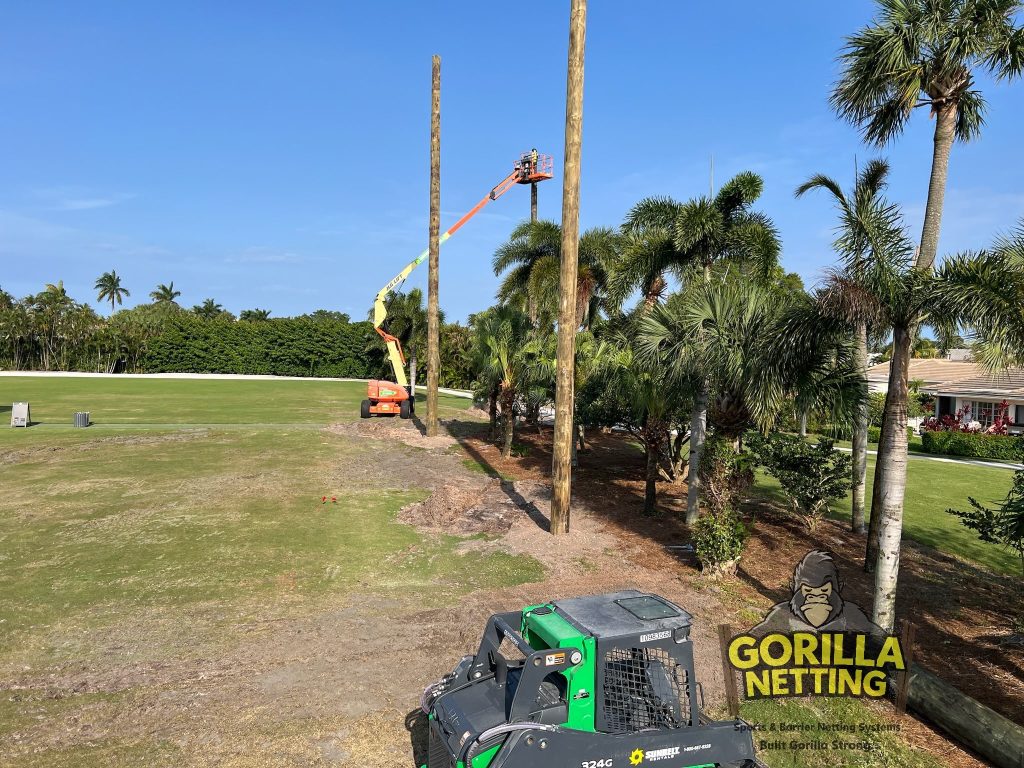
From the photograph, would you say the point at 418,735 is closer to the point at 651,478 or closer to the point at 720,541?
the point at 720,541

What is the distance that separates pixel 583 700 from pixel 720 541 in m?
6.92

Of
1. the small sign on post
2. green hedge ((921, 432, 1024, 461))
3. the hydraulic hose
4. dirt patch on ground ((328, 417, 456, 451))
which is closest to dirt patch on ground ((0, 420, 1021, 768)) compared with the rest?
the hydraulic hose

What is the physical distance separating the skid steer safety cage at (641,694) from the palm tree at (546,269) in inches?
827

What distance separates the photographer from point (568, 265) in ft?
43.4

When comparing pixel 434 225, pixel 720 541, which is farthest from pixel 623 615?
pixel 434 225

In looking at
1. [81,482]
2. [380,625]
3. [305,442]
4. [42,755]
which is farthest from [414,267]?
[42,755]

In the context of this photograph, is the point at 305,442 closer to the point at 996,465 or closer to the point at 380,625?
the point at 380,625

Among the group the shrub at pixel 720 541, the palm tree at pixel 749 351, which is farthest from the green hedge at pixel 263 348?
the shrub at pixel 720 541

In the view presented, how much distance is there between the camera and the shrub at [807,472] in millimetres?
14016

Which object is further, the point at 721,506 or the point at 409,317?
the point at 409,317

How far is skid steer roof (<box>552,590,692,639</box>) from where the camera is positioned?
16.9 feet

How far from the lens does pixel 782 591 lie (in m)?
10.9

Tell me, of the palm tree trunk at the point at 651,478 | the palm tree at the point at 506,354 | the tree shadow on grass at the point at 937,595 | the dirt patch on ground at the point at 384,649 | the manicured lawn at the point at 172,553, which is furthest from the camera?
the palm tree at the point at 506,354

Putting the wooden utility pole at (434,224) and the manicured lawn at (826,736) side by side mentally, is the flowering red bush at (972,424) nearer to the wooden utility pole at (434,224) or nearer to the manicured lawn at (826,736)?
the wooden utility pole at (434,224)
